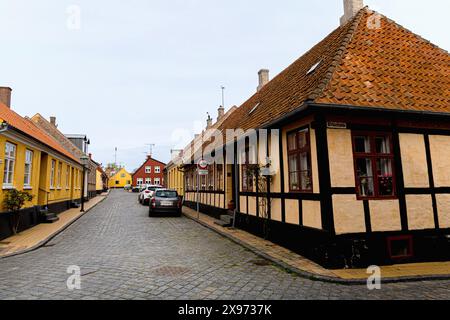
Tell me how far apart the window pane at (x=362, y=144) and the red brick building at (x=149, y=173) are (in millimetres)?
66922

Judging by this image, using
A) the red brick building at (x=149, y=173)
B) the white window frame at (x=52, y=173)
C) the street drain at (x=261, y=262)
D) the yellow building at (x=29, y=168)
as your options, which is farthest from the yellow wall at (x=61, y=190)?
the red brick building at (x=149, y=173)

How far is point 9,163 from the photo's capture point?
10609 millimetres

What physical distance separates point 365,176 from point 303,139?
5.73ft

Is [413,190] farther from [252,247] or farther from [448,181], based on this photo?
[252,247]

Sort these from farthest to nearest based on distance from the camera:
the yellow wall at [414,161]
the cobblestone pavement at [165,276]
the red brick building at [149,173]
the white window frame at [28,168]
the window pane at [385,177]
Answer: the red brick building at [149,173], the white window frame at [28,168], the yellow wall at [414,161], the window pane at [385,177], the cobblestone pavement at [165,276]

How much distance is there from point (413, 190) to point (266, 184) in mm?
4072

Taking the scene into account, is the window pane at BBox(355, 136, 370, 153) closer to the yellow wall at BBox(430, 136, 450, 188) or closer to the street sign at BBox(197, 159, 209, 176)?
the yellow wall at BBox(430, 136, 450, 188)

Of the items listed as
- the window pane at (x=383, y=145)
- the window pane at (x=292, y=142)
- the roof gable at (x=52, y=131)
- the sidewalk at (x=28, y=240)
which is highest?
the roof gable at (x=52, y=131)

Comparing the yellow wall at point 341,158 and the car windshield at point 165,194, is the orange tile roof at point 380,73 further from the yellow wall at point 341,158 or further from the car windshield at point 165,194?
the car windshield at point 165,194

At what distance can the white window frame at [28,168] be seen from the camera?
12.4m

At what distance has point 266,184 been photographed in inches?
376

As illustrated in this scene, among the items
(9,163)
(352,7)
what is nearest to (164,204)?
(9,163)

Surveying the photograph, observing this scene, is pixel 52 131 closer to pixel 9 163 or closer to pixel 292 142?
pixel 9 163
